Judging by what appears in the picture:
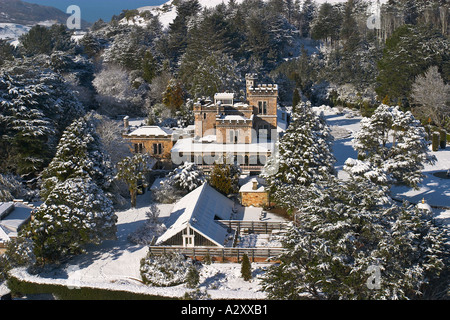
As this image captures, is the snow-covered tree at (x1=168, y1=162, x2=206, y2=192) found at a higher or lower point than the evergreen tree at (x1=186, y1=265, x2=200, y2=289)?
higher

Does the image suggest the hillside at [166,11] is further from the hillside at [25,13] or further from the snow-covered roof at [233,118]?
the snow-covered roof at [233,118]

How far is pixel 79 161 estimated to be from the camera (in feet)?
94.0

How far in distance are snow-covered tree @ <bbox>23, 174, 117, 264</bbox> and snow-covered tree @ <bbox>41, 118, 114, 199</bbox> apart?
158 inches

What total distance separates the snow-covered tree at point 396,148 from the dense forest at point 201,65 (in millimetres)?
18428

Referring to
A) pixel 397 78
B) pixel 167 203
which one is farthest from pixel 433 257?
pixel 397 78

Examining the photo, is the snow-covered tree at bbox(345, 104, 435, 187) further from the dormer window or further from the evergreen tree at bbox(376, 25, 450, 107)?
the evergreen tree at bbox(376, 25, 450, 107)

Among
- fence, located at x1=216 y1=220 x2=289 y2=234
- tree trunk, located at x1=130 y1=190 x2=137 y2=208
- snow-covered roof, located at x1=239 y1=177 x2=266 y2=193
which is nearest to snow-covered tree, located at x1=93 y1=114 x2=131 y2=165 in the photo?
tree trunk, located at x1=130 y1=190 x2=137 y2=208

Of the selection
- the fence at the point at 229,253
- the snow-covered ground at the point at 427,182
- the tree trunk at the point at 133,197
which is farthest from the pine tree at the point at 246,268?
the tree trunk at the point at 133,197

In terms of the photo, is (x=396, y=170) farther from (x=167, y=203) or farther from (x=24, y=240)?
(x=24, y=240)

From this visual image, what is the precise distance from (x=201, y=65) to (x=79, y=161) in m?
29.7

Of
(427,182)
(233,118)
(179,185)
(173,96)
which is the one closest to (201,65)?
(173,96)

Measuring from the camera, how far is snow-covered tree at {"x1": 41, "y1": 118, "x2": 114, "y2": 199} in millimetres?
28219

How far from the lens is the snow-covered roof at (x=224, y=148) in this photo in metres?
35.3
